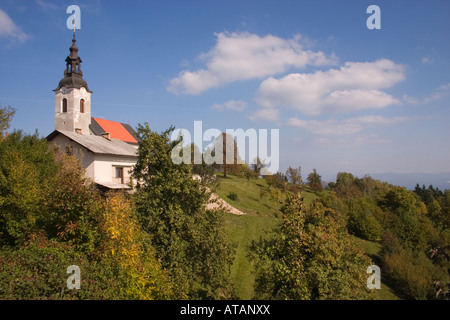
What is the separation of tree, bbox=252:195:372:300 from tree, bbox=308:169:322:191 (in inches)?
2272

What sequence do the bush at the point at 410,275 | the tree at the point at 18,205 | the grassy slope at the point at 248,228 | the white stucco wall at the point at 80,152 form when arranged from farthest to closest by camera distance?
the bush at the point at 410,275 < the white stucco wall at the point at 80,152 < the grassy slope at the point at 248,228 < the tree at the point at 18,205

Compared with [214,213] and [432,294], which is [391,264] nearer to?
[432,294]

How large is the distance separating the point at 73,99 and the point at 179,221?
3965cm

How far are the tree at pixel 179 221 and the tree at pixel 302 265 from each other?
135 inches

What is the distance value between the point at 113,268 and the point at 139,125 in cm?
908

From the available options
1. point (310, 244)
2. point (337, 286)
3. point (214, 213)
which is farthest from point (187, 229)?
point (337, 286)

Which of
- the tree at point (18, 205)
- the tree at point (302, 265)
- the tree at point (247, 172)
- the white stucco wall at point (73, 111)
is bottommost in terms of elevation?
the tree at point (302, 265)

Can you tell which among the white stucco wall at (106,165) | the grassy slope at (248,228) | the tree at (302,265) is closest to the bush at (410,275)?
the grassy slope at (248,228)

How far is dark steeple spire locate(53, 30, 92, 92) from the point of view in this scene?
45156 millimetres

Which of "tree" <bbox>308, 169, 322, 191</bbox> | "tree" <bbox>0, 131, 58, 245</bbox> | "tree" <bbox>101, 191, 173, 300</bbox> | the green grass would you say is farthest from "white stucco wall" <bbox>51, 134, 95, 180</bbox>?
"tree" <bbox>308, 169, 322, 191</bbox>

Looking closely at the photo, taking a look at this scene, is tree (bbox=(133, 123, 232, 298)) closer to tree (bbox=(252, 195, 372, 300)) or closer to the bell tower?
tree (bbox=(252, 195, 372, 300))

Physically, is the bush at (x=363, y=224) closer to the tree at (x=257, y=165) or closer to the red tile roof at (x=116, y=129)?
the tree at (x=257, y=165)

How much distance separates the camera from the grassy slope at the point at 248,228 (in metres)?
20.6

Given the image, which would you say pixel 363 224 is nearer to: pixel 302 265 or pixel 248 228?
pixel 248 228
